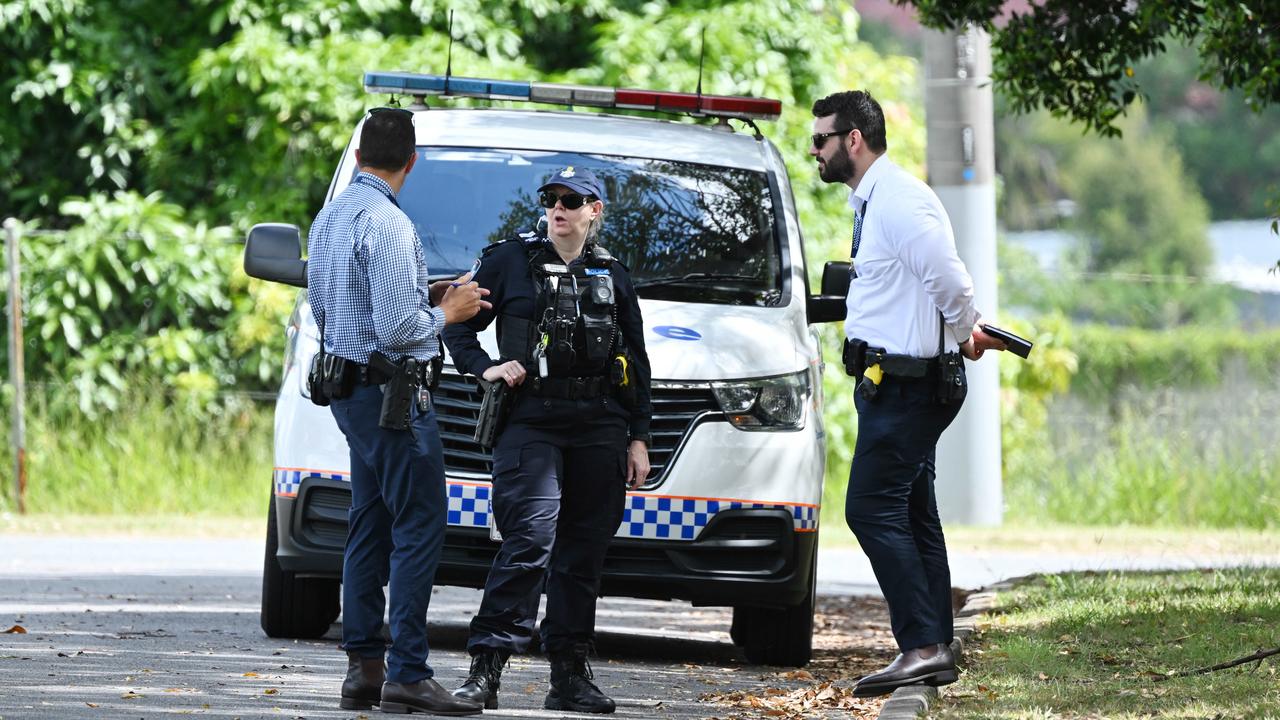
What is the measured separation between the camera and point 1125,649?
304 inches

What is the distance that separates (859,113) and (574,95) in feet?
6.69

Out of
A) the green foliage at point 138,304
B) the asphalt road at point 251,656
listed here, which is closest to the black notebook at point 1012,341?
the asphalt road at point 251,656

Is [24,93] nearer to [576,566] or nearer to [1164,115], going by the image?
[576,566]

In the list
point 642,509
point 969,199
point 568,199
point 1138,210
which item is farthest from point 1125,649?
point 1138,210

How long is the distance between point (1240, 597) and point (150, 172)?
10.6 meters

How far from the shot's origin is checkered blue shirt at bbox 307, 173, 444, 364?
636 cm

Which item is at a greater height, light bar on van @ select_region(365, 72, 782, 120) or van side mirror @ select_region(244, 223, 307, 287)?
light bar on van @ select_region(365, 72, 782, 120)

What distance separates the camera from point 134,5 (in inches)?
668

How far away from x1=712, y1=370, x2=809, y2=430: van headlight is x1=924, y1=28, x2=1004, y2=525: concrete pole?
7.02m

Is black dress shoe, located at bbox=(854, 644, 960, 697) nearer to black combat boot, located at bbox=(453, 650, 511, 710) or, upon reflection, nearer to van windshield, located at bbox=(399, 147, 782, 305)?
black combat boot, located at bbox=(453, 650, 511, 710)

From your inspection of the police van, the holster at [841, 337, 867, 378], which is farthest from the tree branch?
the police van

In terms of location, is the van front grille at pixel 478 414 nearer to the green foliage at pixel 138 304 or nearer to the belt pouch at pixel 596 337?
the belt pouch at pixel 596 337

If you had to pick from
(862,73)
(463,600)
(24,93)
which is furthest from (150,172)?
(463,600)

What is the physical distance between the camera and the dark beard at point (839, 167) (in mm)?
7199
